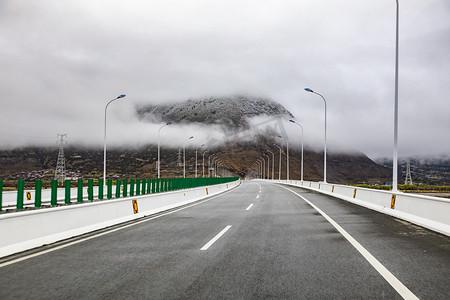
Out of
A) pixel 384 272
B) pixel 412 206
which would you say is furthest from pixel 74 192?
pixel 384 272

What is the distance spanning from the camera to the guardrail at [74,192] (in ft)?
47.7

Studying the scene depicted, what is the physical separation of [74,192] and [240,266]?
77.6 ft

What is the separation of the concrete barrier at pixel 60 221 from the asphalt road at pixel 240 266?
590 millimetres

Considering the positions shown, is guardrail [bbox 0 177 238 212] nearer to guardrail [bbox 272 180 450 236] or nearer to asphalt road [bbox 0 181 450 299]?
asphalt road [bbox 0 181 450 299]

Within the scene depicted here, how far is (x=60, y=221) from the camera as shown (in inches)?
320

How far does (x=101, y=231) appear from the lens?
9.41 meters

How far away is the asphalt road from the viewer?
451cm

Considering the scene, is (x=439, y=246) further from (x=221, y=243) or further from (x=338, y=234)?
(x=221, y=243)

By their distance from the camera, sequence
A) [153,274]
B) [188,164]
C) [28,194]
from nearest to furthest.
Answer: [153,274]
[28,194]
[188,164]

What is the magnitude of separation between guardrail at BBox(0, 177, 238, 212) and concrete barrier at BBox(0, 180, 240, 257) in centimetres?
470

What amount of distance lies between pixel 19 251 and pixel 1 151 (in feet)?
734

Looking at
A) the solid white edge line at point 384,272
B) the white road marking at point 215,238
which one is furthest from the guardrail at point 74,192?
the solid white edge line at point 384,272

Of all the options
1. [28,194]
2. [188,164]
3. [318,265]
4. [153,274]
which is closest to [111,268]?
[153,274]

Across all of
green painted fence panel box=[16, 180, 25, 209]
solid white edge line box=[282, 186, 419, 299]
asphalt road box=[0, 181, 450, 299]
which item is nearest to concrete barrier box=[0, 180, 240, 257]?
asphalt road box=[0, 181, 450, 299]
